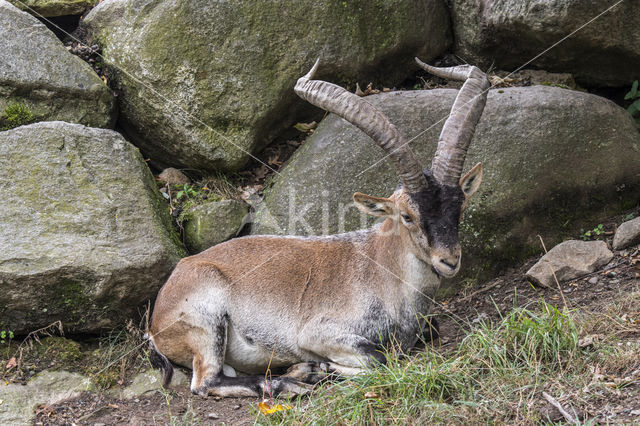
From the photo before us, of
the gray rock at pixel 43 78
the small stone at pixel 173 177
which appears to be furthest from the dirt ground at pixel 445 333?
the gray rock at pixel 43 78

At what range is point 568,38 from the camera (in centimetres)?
930

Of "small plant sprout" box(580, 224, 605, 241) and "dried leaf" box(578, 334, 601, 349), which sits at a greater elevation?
"dried leaf" box(578, 334, 601, 349)

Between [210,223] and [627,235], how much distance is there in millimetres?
5022

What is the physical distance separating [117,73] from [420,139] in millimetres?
4249

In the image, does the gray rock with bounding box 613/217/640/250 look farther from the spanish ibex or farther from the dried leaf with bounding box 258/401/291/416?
the dried leaf with bounding box 258/401/291/416

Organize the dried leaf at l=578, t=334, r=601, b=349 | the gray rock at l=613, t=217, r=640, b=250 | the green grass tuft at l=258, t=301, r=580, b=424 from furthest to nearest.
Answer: the gray rock at l=613, t=217, r=640, b=250
the dried leaf at l=578, t=334, r=601, b=349
the green grass tuft at l=258, t=301, r=580, b=424

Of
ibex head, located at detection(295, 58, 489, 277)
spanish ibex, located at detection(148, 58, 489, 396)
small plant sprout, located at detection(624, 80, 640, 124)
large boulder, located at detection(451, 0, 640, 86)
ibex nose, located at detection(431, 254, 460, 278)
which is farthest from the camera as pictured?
small plant sprout, located at detection(624, 80, 640, 124)

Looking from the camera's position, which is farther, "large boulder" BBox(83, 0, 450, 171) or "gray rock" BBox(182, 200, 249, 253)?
"large boulder" BBox(83, 0, 450, 171)

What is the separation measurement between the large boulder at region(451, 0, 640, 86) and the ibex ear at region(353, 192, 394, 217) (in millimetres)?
4019

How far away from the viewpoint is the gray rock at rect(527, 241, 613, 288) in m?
7.61

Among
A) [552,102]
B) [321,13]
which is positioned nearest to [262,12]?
[321,13]

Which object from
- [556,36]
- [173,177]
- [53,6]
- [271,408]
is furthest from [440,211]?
[53,6]

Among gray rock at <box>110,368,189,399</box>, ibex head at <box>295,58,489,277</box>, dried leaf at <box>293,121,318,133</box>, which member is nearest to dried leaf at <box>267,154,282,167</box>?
dried leaf at <box>293,121,318,133</box>

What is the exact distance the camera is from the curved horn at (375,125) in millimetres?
6469
